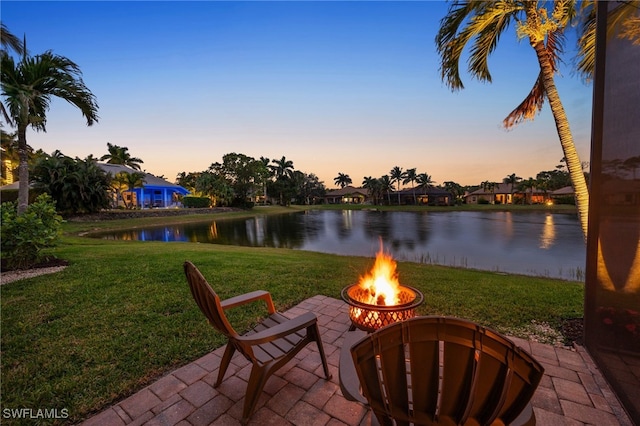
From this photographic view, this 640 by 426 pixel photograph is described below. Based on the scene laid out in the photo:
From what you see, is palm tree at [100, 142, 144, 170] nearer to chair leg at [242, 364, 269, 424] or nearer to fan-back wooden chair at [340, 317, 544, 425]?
chair leg at [242, 364, 269, 424]

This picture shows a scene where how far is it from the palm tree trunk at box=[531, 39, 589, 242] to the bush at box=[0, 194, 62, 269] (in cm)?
959

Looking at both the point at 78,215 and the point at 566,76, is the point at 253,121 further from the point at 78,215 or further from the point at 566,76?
the point at 566,76

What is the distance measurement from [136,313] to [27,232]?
162 inches

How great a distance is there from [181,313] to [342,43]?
13986 millimetres

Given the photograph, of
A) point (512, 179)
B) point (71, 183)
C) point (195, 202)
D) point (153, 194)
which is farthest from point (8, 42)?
point (512, 179)

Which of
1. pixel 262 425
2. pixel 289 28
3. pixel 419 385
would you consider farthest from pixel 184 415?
pixel 289 28

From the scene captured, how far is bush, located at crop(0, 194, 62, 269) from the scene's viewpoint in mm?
5312

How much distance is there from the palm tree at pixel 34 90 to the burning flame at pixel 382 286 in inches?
369

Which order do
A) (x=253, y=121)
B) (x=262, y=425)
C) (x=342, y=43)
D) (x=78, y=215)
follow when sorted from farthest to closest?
(x=253, y=121) < (x=78, y=215) < (x=342, y=43) < (x=262, y=425)

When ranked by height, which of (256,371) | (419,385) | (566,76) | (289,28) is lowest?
(256,371)

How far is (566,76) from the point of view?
12.6 feet

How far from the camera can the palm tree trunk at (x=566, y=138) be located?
3.49 metres

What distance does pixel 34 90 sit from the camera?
745 centimetres

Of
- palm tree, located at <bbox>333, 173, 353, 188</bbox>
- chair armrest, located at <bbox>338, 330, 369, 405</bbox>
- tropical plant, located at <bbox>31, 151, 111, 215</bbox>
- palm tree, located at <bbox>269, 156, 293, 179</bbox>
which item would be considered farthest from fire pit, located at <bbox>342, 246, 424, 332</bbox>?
palm tree, located at <bbox>333, 173, 353, 188</bbox>
